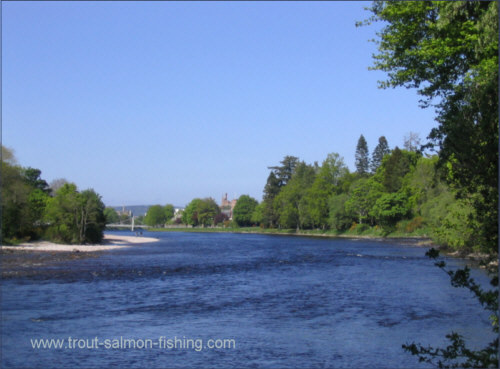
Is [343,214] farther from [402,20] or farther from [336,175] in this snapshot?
[402,20]

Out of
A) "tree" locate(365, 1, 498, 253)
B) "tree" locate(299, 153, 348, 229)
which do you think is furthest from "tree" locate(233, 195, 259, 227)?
"tree" locate(365, 1, 498, 253)

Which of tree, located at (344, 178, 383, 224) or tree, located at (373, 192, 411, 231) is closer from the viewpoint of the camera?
tree, located at (373, 192, 411, 231)

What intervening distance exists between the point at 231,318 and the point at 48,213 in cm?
4225

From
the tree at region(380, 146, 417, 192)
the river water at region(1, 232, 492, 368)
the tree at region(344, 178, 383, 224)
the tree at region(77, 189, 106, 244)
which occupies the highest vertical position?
the tree at region(380, 146, 417, 192)

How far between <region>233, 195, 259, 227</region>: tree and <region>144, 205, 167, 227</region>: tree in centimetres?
5627

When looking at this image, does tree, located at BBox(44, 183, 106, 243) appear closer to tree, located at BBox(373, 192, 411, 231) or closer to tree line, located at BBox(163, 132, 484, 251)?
tree line, located at BBox(163, 132, 484, 251)

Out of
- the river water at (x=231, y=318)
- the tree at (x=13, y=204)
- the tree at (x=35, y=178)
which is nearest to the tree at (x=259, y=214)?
the tree at (x=35, y=178)

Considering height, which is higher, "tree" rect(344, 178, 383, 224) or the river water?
"tree" rect(344, 178, 383, 224)

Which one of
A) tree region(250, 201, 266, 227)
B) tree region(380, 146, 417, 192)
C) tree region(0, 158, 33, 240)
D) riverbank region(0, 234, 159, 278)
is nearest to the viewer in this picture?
riverbank region(0, 234, 159, 278)

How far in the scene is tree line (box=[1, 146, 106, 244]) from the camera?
46.1 m

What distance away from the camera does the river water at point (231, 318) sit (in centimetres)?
1265

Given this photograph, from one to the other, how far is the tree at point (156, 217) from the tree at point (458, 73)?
7164 inches

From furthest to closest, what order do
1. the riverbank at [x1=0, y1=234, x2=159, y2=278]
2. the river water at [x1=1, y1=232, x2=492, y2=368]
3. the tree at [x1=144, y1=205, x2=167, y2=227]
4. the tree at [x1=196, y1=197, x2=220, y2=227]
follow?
the tree at [x1=144, y1=205, x2=167, y2=227], the tree at [x1=196, y1=197, x2=220, y2=227], the riverbank at [x1=0, y1=234, x2=159, y2=278], the river water at [x1=1, y1=232, x2=492, y2=368]

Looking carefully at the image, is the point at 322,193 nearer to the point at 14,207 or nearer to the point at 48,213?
the point at 48,213
